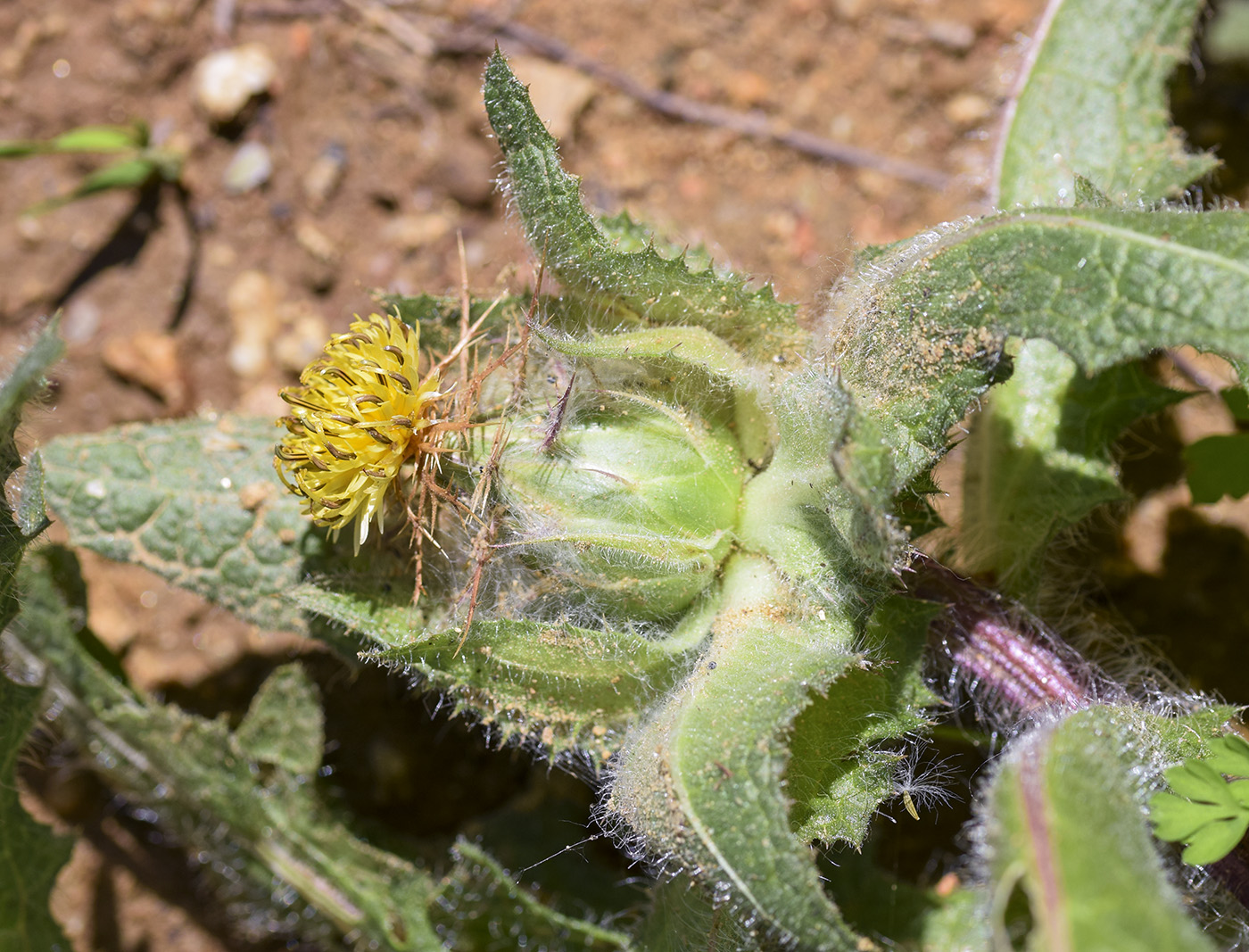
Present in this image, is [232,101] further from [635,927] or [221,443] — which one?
[635,927]

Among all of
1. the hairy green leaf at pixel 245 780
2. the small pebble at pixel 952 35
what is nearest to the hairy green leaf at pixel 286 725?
the hairy green leaf at pixel 245 780

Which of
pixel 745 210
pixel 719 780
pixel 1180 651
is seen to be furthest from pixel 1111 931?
pixel 745 210

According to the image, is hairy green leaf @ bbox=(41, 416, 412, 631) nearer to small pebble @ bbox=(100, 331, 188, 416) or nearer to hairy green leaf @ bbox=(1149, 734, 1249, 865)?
small pebble @ bbox=(100, 331, 188, 416)

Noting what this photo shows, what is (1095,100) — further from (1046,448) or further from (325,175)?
(325,175)

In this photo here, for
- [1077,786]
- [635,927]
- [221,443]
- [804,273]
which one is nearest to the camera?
[1077,786]

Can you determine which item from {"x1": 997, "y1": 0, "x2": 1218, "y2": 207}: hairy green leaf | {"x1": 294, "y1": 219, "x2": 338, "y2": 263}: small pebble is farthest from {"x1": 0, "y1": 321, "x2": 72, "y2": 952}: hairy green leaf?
{"x1": 997, "y1": 0, "x2": 1218, "y2": 207}: hairy green leaf

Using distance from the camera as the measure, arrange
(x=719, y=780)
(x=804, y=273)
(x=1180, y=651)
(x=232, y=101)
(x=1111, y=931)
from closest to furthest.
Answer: (x=1111, y=931)
(x=719, y=780)
(x=1180, y=651)
(x=804, y=273)
(x=232, y=101)

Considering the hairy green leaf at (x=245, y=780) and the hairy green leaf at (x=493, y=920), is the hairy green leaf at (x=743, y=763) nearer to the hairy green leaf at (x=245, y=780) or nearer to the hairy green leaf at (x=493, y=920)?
the hairy green leaf at (x=493, y=920)

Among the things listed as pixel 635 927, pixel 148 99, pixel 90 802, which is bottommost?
pixel 90 802
